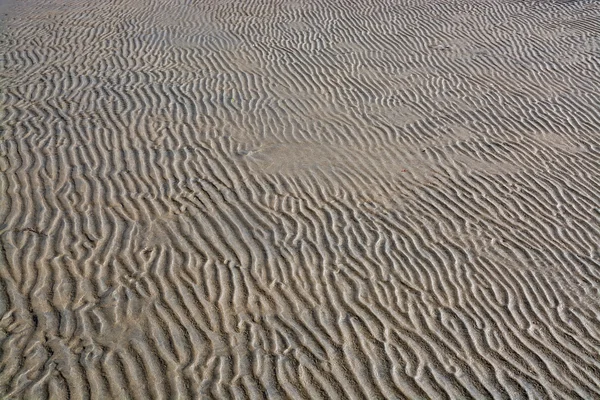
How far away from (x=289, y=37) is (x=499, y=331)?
424 inches

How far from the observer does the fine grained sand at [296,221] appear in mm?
5156

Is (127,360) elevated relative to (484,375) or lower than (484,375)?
lower

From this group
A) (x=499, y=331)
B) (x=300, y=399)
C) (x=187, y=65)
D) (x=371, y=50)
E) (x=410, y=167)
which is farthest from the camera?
(x=371, y=50)

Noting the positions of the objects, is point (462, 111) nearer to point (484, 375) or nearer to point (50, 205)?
point (484, 375)

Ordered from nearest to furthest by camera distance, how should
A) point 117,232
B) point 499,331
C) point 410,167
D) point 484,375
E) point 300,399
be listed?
point 300,399 → point 484,375 → point 499,331 → point 117,232 → point 410,167

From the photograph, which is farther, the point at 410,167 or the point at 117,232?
A: the point at 410,167

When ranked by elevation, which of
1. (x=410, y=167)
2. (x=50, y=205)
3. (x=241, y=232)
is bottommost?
(x=50, y=205)

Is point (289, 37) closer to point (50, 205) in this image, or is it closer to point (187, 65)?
point (187, 65)

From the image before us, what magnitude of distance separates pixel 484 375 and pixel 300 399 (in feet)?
5.59

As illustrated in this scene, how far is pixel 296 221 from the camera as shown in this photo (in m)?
7.25

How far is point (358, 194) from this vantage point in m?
7.91

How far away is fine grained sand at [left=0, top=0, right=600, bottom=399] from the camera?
516cm

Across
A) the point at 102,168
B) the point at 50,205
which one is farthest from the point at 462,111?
the point at 50,205

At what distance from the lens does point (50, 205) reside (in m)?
7.21
